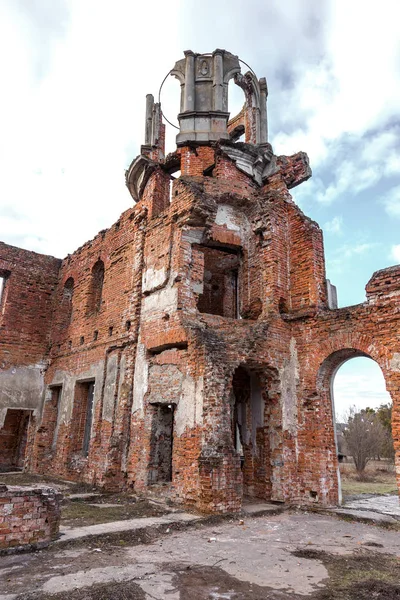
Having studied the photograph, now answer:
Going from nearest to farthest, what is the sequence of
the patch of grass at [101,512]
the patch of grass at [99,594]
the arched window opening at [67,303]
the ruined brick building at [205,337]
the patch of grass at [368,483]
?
the patch of grass at [99,594], the patch of grass at [101,512], the ruined brick building at [205,337], the patch of grass at [368,483], the arched window opening at [67,303]

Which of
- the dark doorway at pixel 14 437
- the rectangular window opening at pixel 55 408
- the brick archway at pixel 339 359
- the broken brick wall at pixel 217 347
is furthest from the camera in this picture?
the dark doorway at pixel 14 437

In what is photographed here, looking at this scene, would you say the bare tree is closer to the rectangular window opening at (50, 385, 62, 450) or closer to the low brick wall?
the rectangular window opening at (50, 385, 62, 450)

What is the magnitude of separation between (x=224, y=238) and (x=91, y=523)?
6760mm

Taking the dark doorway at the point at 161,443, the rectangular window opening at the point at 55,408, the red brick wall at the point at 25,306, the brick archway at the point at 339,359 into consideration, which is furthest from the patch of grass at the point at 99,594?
the red brick wall at the point at 25,306

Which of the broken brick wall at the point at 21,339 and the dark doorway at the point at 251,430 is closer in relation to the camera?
the dark doorway at the point at 251,430

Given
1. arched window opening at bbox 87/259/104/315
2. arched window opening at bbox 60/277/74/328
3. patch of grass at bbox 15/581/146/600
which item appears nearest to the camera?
patch of grass at bbox 15/581/146/600

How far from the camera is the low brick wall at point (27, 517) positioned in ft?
16.5

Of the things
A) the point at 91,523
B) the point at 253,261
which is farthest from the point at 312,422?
the point at 91,523

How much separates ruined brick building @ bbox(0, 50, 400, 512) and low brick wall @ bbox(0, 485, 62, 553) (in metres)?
2.88

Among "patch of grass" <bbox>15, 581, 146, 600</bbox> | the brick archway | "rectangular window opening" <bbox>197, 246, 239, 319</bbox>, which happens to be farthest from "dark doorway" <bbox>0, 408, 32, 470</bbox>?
"patch of grass" <bbox>15, 581, 146, 600</bbox>

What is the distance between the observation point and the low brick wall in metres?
5.03

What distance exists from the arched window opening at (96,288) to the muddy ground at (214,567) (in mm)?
8791

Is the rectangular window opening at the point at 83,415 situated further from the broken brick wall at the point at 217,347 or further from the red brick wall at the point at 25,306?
the red brick wall at the point at 25,306

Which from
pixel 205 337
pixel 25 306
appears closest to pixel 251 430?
pixel 205 337
